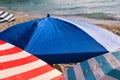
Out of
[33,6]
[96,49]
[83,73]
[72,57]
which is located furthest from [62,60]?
[33,6]

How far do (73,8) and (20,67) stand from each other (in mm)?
20406

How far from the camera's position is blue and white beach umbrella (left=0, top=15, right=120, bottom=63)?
17.0ft

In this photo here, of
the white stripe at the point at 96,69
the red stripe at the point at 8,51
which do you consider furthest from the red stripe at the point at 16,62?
the white stripe at the point at 96,69

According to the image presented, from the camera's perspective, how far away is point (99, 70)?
11.1 feet

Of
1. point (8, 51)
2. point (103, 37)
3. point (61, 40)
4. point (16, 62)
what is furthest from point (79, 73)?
point (103, 37)

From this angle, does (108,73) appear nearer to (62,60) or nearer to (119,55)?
(119,55)

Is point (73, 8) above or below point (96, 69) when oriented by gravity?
below

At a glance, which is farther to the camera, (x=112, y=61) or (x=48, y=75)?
(x=48, y=75)

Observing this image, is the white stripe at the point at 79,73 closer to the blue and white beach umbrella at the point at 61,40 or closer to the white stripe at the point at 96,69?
the white stripe at the point at 96,69

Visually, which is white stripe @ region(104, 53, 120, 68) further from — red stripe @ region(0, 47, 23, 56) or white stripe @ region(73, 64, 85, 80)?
red stripe @ region(0, 47, 23, 56)

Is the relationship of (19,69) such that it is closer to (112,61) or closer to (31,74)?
(31,74)

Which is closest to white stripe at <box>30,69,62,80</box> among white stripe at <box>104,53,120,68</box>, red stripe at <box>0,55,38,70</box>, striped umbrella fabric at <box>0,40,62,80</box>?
striped umbrella fabric at <box>0,40,62,80</box>

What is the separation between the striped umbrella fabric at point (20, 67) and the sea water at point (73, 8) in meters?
15.4

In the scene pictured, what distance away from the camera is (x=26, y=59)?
4.23m
